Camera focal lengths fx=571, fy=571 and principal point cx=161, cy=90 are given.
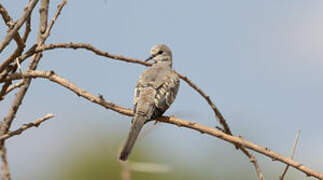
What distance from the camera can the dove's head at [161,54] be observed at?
7629mm

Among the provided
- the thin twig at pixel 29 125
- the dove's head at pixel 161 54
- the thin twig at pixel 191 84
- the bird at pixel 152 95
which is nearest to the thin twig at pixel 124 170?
the thin twig at pixel 29 125

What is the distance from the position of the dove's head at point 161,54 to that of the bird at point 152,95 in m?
0.18

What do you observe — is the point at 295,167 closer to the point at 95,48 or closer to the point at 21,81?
the point at 95,48

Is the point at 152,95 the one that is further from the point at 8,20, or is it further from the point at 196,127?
the point at 8,20

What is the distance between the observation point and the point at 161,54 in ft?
25.1

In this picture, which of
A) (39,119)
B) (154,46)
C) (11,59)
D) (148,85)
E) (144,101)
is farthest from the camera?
(154,46)

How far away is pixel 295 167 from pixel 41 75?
5.96 ft

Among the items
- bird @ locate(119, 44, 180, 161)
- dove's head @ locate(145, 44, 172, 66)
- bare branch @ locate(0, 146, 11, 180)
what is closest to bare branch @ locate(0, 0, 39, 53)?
bare branch @ locate(0, 146, 11, 180)

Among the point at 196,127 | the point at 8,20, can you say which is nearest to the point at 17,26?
the point at 8,20

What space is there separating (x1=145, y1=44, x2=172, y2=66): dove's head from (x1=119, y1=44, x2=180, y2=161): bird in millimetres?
183

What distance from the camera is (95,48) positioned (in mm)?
4074

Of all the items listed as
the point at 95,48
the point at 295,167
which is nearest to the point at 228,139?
the point at 295,167

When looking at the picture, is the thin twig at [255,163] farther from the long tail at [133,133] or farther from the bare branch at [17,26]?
the bare branch at [17,26]

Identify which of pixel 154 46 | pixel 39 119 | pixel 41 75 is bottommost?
pixel 39 119
